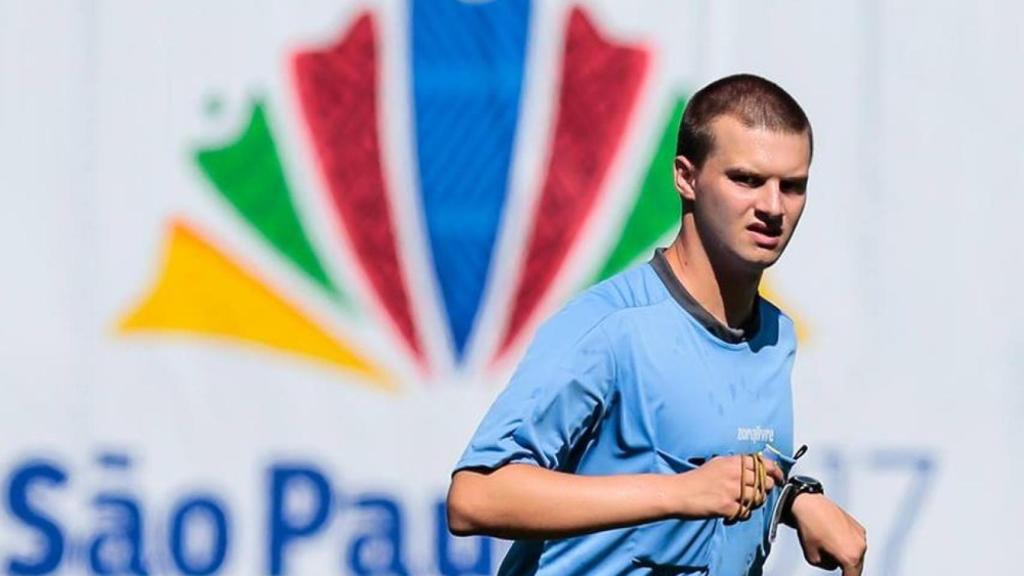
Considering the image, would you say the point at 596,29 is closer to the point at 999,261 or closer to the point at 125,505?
the point at 999,261

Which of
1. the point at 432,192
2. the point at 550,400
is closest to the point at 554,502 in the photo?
the point at 550,400

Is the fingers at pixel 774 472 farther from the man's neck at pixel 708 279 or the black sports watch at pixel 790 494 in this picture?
the man's neck at pixel 708 279

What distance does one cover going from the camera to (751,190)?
2.49 metres

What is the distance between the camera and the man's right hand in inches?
87.9

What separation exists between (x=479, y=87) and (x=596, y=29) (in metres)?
Result: 0.26

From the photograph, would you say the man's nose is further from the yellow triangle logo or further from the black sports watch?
the yellow triangle logo

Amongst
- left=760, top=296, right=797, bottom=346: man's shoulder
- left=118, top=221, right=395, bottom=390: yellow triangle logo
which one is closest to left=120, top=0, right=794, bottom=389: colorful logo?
Result: left=118, top=221, right=395, bottom=390: yellow triangle logo

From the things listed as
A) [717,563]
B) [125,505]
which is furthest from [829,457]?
[717,563]

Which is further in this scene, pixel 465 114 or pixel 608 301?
pixel 465 114

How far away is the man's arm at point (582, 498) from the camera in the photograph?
7.35 feet

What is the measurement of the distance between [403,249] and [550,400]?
1826 mm

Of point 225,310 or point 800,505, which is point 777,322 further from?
point 225,310

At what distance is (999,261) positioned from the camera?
4.21 metres

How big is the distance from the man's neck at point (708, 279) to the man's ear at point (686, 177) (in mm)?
29
